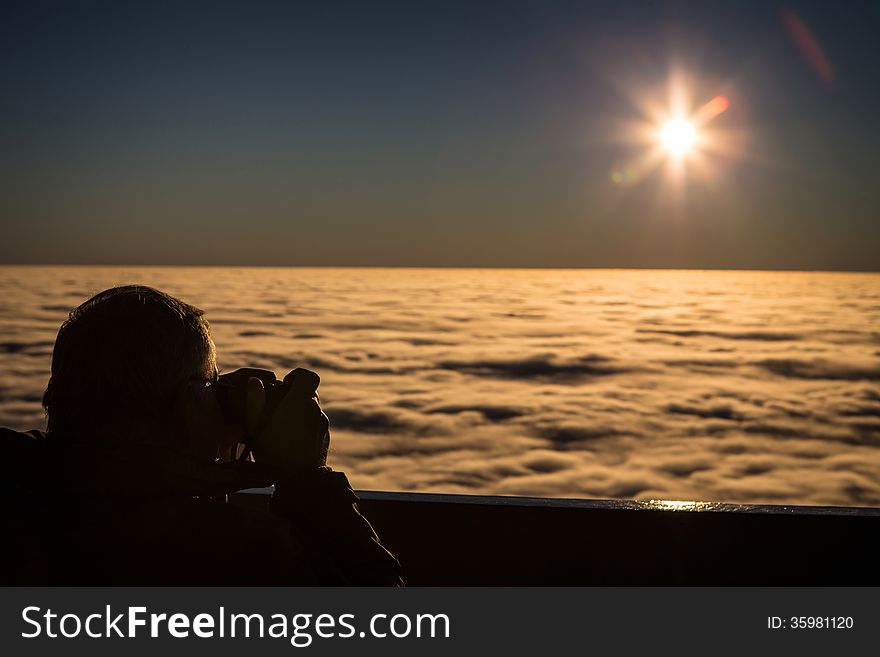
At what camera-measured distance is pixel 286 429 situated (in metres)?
0.63

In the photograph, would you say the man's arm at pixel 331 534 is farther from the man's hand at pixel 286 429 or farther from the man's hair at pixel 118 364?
the man's hair at pixel 118 364

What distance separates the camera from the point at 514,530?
3.91 ft

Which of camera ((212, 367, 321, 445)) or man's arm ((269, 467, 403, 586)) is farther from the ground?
camera ((212, 367, 321, 445))

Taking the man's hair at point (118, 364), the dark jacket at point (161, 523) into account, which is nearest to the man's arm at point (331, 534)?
the dark jacket at point (161, 523)

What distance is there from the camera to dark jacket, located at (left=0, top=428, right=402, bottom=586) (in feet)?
1.91

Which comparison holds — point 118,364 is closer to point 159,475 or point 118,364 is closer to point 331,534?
point 159,475

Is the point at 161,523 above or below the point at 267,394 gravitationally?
below

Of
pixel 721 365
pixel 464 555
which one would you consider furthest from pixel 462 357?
pixel 464 555

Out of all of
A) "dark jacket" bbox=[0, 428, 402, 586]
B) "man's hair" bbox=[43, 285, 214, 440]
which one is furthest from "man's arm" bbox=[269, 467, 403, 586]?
"man's hair" bbox=[43, 285, 214, 440]

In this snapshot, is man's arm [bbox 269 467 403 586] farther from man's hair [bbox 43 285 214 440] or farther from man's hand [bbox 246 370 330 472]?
man's hair [bbox 43 285 214 440]

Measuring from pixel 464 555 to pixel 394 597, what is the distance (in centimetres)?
54

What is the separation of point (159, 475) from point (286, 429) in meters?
0.11

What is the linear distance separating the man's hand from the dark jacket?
0.02m

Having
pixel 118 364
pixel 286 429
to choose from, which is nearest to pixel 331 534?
pixel 286 429
